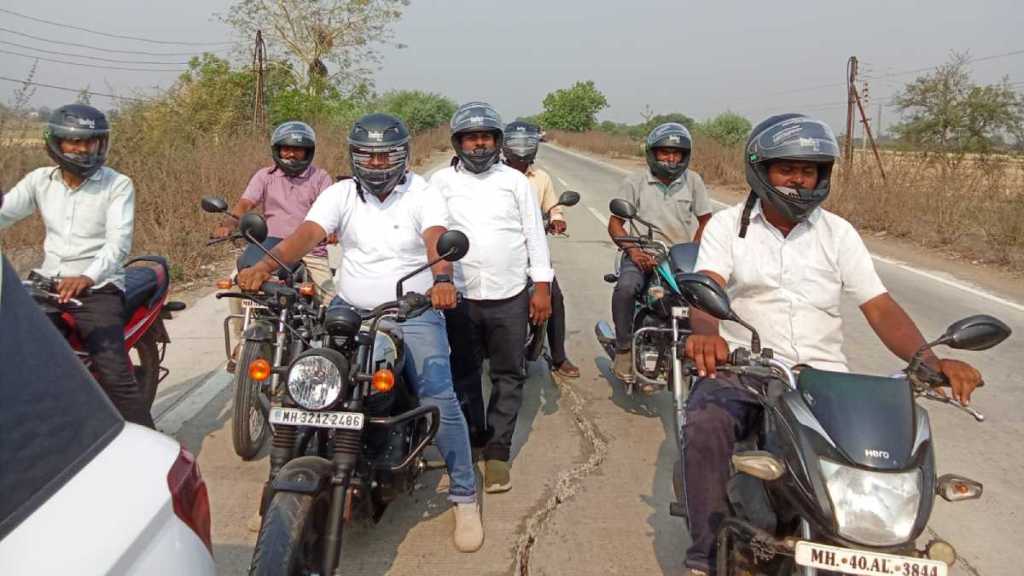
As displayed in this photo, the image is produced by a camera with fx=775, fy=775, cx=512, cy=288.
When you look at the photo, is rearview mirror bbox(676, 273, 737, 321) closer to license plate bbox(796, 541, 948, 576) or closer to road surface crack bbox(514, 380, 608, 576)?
license plate bbox(796, 541, 948, 576)

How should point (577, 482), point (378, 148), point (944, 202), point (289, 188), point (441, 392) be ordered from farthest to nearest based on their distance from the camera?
point (944, 202) → point (289, 188) → point (577, 482) → point (378, 148) → point (441, 392)

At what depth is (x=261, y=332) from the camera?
3760mm

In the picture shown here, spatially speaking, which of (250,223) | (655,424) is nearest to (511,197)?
(250,223)

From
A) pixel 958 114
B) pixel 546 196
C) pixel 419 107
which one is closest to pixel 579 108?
pixel 419 107

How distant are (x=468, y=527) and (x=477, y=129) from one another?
2.17 metres

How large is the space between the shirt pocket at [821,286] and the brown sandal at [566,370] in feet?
10.5

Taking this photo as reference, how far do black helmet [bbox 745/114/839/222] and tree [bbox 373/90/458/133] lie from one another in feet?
182

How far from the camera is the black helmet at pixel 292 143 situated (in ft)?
19.5

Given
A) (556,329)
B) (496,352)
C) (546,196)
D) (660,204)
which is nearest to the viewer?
(496,352)

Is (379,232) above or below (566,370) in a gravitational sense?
above

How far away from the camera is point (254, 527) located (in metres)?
3.72

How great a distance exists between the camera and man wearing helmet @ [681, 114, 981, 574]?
2.87 meters

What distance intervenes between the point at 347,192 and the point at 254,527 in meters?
1.70

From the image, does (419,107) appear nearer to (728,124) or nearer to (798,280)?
(728,124)
